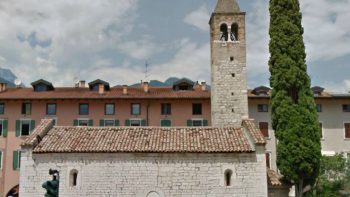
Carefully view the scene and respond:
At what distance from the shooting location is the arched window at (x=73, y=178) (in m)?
22.4

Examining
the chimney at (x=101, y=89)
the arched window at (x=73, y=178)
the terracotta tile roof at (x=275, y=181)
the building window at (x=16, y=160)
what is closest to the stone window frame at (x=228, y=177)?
the terracotta tile roof at (x=275, y=181)

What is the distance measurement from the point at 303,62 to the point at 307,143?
557cm

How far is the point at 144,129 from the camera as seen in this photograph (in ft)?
82.2

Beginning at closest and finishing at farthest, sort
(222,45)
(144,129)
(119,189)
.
Answer: (119,189), (144,129), (222,45)

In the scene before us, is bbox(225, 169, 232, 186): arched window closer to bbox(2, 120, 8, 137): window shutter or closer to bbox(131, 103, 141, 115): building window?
bbox(131, 103, 141, 115): building window

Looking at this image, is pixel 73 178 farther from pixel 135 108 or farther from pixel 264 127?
pixel 264 127

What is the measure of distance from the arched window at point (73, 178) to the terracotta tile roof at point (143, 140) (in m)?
1.11

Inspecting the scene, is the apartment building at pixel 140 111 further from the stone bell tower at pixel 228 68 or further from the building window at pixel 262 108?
the stone bell tower at pixel 228 68

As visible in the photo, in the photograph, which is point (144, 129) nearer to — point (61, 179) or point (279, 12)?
point (61, 179)

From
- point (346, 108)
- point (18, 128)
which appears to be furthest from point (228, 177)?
point (18, 128)

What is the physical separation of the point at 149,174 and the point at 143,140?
2052mm

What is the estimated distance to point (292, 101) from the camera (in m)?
27.4

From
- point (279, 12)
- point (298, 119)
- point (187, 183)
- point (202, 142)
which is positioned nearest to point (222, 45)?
point (279, 12)

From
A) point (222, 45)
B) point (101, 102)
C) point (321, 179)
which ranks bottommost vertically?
point (321, 179)
